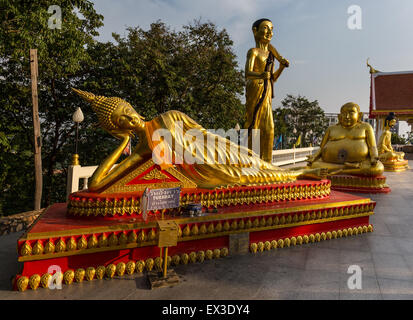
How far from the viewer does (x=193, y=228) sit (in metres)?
3.65

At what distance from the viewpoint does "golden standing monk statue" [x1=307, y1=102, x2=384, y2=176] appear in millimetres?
8523

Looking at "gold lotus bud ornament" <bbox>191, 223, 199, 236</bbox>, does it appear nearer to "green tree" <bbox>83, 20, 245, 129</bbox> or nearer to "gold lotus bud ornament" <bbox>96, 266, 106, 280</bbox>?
"gold lotus bud ornament" <bbox>96, 266, 106, 280</bbox>

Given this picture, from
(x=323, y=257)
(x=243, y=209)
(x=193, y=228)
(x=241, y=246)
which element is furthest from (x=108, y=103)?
(x=323, y=257)

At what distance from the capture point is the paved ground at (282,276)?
2.93 metres

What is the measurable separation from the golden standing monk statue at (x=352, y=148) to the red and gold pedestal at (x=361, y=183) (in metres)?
0.15

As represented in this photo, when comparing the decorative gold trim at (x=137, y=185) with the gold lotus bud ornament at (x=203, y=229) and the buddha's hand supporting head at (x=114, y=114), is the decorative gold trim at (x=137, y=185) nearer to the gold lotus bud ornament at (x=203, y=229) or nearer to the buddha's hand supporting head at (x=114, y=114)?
the buddha's hand supporting head at (x=114, y=114)

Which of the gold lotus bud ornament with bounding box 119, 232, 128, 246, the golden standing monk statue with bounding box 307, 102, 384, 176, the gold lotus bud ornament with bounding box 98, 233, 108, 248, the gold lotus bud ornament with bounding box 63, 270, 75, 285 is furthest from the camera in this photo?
the golden standing monk statue with bounding box 307, 102, 384, 176

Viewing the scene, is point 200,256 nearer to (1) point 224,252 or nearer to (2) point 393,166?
(1) point 224,252

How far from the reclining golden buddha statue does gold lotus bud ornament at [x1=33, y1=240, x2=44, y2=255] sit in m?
0.99

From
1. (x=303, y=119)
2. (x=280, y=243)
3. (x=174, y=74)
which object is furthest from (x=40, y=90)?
(x=303, y=119)

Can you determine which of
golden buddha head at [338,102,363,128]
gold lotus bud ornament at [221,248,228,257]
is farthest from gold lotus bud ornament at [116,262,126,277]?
golden buddha head at [338,102,363,128]
